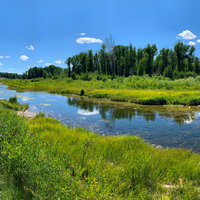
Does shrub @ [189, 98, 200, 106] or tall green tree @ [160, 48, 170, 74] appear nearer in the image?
shrub @ [189, 98, 200, 106]

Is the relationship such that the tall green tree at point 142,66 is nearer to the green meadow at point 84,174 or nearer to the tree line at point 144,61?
the tree line at point 144,61

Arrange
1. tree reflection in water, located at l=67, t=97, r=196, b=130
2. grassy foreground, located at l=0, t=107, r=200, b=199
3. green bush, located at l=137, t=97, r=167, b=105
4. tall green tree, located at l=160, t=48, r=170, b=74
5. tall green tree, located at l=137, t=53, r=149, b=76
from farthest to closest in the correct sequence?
tall green tree, located at l=160, t=48, r=170, b=74, tall green tree, located at l=137, t=53, r=149, b=76, green bush, located at l=137, t=97, r=167, b=105, tree reflection in water, located at l=67, t=97, r=196, b=130, grassy foreground, located at l=0, t=107, r=200, b=199

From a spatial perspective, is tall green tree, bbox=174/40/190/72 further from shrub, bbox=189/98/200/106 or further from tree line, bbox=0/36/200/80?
shrub, bbox=189/98/200/106

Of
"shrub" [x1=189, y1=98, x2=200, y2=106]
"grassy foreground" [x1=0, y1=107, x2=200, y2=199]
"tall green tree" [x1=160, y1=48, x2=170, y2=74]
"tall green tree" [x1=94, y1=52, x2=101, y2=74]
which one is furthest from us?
"tall green tree" [x1=94, y1=52, x2=101, y2=74]

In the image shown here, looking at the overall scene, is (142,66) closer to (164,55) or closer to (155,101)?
(164,55)

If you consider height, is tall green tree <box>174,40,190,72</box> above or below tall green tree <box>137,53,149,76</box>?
above

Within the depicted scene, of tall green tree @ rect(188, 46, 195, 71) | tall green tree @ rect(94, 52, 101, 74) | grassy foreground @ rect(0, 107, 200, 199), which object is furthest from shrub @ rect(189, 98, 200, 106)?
tall green tree @ rect(94, 52, 101, 74)

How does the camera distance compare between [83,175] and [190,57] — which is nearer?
[83,175]

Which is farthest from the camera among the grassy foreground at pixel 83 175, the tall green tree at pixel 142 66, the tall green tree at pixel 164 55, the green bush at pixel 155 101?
the tall green tree at pixel 164 55

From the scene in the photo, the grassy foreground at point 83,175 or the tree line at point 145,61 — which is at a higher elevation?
the tree line at point 145,61

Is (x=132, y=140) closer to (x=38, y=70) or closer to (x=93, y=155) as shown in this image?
(x=93, y=155)

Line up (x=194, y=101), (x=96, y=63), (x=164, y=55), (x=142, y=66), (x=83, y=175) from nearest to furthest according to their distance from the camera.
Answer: (x=83, y=175)
(x=194, y=101)
(x=142, y=66)
(x=164, y=55)
(x=96, y=63)

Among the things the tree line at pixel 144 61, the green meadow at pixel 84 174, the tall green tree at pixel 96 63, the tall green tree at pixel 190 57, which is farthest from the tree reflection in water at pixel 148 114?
the tall green tree at pixel 96 63

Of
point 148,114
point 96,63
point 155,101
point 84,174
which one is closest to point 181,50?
point 96,63
